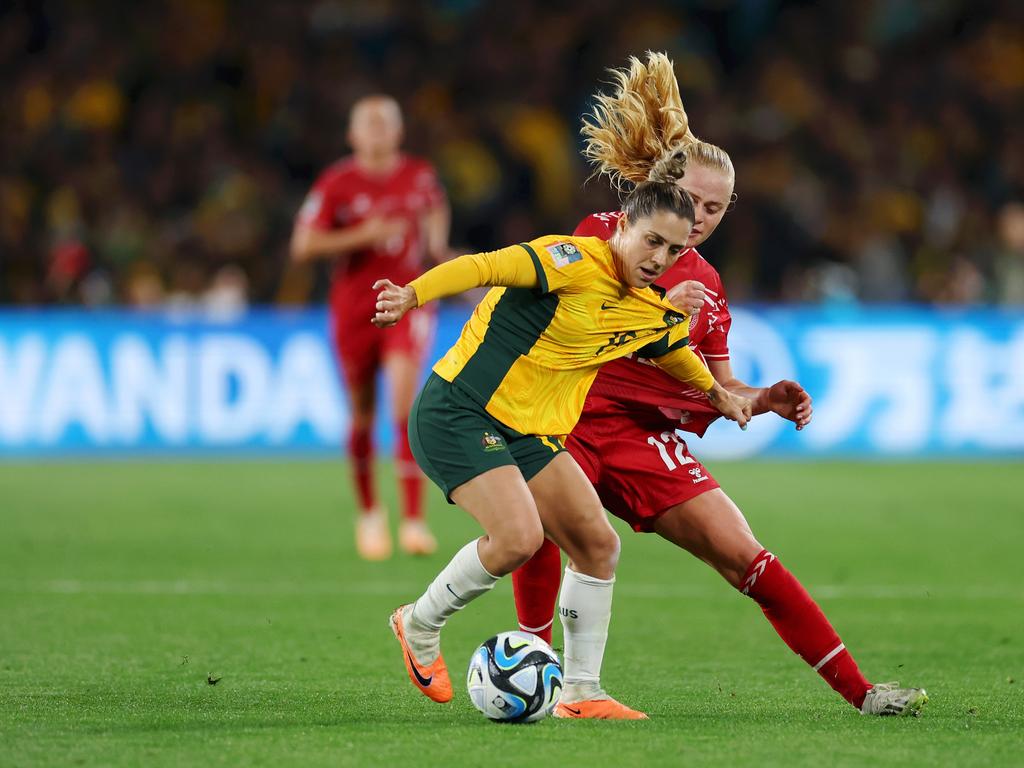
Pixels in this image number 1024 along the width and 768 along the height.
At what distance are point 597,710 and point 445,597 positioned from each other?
56 centimetres

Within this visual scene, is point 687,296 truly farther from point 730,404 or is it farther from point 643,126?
point 643,126

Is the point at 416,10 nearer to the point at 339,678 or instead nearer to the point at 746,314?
the point at 746,314

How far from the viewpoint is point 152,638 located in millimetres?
6281

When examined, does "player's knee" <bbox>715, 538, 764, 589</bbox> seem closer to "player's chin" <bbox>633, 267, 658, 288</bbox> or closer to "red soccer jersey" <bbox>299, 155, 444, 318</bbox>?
"player's chin" <bbox>633, 267, 658, 288</bbox>

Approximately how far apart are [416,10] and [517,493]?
49.0 feet

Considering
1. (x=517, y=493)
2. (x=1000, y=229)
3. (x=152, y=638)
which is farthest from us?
(x=1000, y=229)

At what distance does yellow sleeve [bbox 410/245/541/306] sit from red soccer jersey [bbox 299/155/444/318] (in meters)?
4.50

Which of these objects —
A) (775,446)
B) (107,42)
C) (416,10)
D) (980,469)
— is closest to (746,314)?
(775,446)

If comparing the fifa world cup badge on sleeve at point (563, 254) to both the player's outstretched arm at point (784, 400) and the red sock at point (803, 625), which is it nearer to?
the player's outstretched arm at point (784, 400)

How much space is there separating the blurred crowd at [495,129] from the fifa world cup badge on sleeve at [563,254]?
422 inches

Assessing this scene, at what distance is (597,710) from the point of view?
490 centimetres

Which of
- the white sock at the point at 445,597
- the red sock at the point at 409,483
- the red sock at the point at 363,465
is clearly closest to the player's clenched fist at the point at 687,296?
the white sock at the point at 445,597

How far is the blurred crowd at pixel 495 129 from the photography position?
16.1 metres

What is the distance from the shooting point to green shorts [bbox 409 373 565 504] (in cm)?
490
